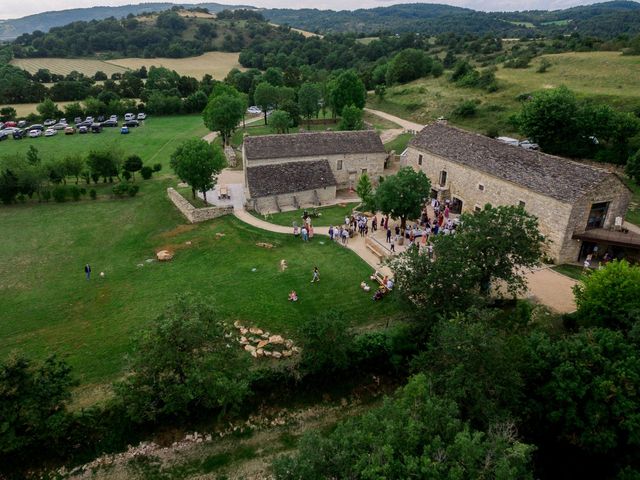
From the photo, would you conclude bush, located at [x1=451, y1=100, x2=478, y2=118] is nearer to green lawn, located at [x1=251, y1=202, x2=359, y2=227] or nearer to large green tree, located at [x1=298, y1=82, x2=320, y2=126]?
large green tree, located at [x1=298, y1=82, x2=320, y2=126]

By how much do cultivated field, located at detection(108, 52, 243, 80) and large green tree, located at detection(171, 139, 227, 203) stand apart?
275 ft

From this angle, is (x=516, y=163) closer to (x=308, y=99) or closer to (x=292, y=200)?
(x=292, y=200)

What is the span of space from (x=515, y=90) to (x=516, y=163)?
40174 mm

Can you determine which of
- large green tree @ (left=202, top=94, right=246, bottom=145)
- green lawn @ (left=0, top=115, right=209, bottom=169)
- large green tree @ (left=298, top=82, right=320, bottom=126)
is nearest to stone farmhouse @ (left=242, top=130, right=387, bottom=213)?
large green tree @ (left=202, top=94, right=246, bottom=145)

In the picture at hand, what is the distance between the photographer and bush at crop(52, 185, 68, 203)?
151ft

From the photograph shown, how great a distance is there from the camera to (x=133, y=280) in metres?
30.2

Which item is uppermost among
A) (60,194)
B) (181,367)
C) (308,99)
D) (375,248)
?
(308,99)

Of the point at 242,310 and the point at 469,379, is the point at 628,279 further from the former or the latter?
the point at 242,310

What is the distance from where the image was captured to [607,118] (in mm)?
44719

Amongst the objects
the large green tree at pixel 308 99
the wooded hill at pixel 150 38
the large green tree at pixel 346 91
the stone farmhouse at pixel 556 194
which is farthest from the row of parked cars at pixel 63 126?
the wooded hill at pixel 150 38

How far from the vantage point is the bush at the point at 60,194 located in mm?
46062

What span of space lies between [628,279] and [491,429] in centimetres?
1136

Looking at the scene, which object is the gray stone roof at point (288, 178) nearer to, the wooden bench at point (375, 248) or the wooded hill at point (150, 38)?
the wooden bench at point (375, 248)

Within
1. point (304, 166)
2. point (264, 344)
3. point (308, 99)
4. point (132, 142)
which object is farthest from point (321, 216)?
point (132, 142)
